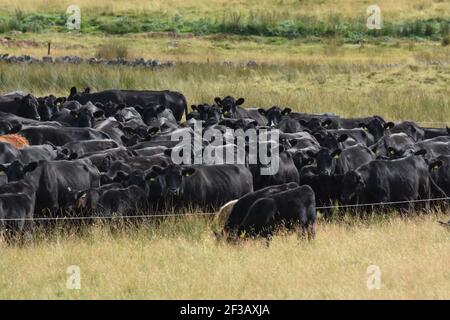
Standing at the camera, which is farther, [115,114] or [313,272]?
[115,114]

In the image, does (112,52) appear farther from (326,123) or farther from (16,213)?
(16,213)

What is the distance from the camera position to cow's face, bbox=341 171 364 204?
15.2m

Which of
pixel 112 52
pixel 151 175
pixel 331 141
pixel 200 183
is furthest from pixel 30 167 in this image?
pixel 112 52

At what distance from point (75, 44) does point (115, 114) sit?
26.9 meters

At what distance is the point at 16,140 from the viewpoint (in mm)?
18188

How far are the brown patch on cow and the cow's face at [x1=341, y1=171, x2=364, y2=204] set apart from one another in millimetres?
5827

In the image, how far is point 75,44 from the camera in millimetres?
49062

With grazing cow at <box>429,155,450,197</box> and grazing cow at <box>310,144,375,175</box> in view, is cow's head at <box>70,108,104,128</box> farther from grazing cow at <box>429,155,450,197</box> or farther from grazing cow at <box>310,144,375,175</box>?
grazing cow at <box>429,155,450,197</box>

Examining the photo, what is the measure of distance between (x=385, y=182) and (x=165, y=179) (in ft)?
11.2

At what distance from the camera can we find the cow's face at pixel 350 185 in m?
15.2

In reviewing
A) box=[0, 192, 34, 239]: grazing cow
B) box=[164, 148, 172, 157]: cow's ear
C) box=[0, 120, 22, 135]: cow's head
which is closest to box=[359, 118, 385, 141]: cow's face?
box=[164, 148, 172, 157]: cow's ear

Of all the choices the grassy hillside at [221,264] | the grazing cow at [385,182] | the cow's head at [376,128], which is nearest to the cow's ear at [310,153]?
the grazing cow at [385,182]

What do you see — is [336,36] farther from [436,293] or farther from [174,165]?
[436,293]
